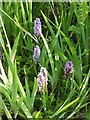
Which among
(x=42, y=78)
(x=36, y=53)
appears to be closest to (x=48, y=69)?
(x=36, y=53)

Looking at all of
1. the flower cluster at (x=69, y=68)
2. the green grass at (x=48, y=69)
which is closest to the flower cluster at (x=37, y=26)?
the green grass at (x=48, y=69)

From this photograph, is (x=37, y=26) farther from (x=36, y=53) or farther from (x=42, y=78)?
(x=42, y=78)

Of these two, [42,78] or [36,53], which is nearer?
[42,78]

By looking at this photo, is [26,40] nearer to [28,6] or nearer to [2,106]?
[28,6]

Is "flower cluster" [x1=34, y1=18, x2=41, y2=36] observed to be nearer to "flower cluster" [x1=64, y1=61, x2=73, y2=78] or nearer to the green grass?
the green grass

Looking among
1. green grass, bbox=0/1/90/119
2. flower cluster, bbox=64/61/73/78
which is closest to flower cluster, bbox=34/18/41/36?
green grass, bbox=0/1/90/119

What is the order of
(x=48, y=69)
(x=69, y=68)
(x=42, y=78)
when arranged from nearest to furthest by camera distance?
(x=42, y=78), (x=69, y=68), (x=48, y=69)

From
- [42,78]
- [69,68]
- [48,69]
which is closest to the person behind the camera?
[42,78]

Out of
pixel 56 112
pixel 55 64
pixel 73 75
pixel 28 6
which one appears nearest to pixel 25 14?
pixel 28 6
